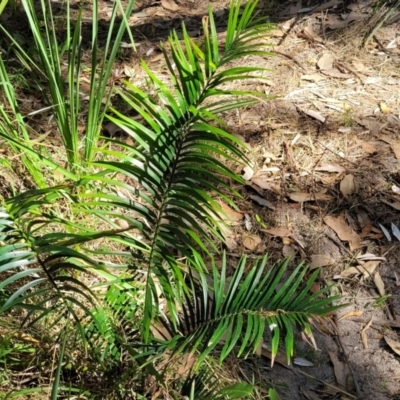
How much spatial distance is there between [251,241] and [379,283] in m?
0.55

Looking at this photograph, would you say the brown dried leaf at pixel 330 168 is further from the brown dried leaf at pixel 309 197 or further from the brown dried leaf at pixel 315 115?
the brown dried leaf at pixel 315 115

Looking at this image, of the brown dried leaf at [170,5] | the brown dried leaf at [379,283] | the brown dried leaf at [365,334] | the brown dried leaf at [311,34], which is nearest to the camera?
the brown dried leaf at [365,334]

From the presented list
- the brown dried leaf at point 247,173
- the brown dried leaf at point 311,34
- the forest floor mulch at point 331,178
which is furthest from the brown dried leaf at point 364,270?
the brown dried leaf at point 311,34

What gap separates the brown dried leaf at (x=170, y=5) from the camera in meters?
3.64

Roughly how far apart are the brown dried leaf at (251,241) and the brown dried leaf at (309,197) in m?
0.28

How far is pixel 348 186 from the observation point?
255cm

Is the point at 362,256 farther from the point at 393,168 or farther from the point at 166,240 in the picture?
the point at 166,240

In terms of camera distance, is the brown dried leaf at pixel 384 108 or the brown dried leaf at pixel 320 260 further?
the brown dried leaf at pixel 384 108

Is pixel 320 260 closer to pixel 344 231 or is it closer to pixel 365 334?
pixel 344 231

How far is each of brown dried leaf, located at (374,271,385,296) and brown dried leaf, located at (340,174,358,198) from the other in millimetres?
412

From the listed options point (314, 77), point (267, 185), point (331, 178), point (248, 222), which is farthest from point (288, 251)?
point (314, 77)

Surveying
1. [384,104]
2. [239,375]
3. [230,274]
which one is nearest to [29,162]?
[230,274]

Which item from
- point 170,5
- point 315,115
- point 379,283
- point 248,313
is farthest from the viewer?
point 170,5

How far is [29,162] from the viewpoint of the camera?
6.65 feet
